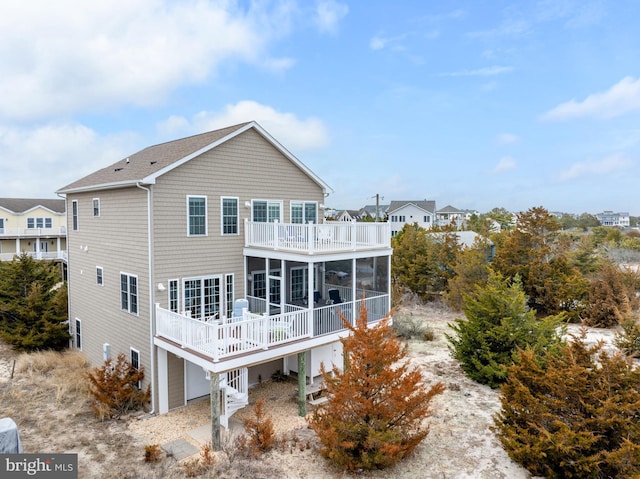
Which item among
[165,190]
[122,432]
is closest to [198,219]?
[165,190]

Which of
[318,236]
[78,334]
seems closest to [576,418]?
[318,236]

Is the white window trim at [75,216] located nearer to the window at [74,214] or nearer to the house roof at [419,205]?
the window at [74,214]

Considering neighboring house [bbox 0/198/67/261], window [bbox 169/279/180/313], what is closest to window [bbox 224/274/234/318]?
window [bbox 169/279/180/313]

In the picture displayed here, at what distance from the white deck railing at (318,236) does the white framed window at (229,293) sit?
1.26m

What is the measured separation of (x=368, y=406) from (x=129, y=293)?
858 cm

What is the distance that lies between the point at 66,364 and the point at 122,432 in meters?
6.36

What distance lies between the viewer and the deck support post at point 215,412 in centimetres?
958

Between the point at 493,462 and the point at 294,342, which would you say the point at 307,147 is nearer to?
the point at 294,342

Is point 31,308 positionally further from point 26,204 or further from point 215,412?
point 26,204

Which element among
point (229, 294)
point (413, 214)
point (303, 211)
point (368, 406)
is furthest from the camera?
point (413, 214)

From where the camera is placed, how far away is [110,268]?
13.9 meters

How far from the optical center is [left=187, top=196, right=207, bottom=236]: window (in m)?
12.3

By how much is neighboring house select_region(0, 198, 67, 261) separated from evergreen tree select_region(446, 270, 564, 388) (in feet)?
125

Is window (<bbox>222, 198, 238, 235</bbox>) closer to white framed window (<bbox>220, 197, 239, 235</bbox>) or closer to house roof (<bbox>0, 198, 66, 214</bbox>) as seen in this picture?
white framed window (<bbox>220, 197, 239, 235</bbox>)
